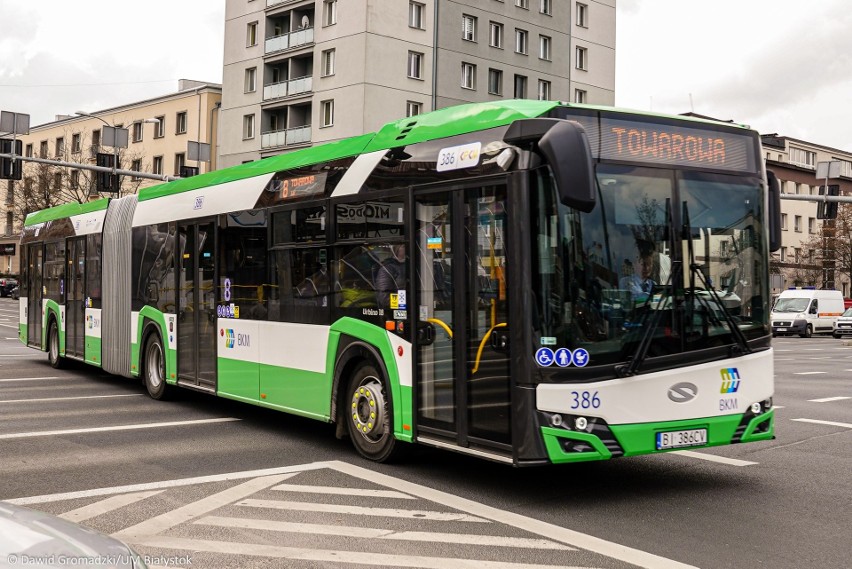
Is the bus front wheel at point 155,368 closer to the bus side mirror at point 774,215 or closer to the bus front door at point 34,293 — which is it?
the bus front door at point 34,293

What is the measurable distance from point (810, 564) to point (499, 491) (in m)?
2.67

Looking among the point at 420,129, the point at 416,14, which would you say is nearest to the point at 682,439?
the point at 420,129

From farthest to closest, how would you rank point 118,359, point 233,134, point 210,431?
1. point 233,134
2. point 118,359
3. point 210,431

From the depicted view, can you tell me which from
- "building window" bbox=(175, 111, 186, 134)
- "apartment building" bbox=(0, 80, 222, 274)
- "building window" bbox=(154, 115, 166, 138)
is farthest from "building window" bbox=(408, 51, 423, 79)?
"building window" bbox=(154, 115, 166, 138)

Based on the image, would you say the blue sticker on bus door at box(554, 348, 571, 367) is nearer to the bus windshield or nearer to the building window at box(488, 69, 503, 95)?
the bus windshield

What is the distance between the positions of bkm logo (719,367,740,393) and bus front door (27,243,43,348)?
50.3 ft

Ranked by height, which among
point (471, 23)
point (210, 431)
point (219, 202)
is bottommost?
point (210, 431)

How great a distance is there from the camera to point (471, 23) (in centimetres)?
5375

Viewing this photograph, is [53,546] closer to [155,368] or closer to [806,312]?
[155,368]

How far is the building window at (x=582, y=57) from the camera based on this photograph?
5950cm

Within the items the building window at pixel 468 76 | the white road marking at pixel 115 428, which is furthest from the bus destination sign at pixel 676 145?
the building window at pixel 468 76

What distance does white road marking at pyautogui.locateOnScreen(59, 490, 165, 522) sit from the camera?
6855mm

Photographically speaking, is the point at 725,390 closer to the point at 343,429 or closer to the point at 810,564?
the point at 810,564

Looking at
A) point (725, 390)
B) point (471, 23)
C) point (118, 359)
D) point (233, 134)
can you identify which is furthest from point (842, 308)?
point (725, 390)
